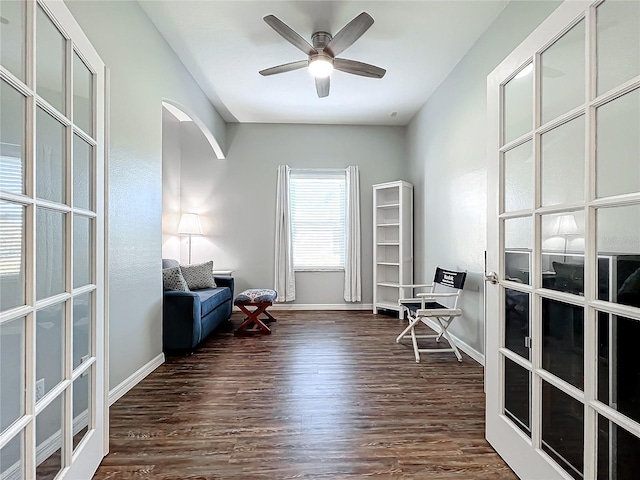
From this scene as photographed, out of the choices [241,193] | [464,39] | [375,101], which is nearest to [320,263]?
[241,193]

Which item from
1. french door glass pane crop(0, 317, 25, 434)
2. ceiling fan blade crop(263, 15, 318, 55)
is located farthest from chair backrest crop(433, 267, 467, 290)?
french door glass pane crop(0, 317, 25, 434)

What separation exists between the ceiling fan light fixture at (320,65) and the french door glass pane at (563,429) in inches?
112

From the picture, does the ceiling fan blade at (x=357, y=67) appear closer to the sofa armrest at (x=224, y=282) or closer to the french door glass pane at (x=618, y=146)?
the french door glass pane at (x=618, y=146)

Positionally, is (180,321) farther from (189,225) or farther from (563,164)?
(563,164)

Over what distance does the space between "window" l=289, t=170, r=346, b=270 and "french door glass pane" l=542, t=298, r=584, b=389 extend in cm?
418

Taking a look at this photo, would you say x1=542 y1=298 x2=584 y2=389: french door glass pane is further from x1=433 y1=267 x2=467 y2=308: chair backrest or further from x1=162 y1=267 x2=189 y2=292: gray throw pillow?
x1=162 y1=267 x2=189 y2=292: gray throw pillow

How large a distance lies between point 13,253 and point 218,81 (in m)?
3.46

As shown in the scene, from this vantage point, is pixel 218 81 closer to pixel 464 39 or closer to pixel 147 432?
pixel 464 39

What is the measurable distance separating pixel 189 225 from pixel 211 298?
5.70ft

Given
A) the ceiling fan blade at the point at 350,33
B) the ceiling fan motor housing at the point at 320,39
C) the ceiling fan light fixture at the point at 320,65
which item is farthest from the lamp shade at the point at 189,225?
the ceiling fan blade at the point at 350,33

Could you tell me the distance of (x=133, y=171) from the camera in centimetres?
262

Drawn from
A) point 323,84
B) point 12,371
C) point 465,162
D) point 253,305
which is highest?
point 323,84

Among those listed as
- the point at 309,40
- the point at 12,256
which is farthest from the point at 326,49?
the point at 12,256

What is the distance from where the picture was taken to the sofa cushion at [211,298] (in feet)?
11.6
